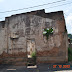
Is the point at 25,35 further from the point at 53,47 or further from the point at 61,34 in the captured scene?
the point at 61,34

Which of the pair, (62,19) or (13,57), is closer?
(62,19)

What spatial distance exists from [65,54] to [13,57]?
5269 millimetres

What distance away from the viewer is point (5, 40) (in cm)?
791

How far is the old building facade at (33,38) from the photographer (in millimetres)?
7109

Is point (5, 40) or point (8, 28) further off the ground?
point (8, 28)

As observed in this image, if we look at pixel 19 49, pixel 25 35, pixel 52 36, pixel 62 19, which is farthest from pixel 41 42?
pixel 62 19

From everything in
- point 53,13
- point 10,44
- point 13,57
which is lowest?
point 13,57

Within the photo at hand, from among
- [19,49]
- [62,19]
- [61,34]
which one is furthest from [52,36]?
[19,49]

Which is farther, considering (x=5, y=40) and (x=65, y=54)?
(x=5, y=40)

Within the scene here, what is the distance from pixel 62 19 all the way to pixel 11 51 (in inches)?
244

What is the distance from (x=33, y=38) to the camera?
24.6 ft

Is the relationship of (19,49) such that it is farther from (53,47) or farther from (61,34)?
(61,34)

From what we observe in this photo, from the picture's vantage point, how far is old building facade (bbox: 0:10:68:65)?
280 inches

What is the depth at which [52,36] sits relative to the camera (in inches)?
→ 287
